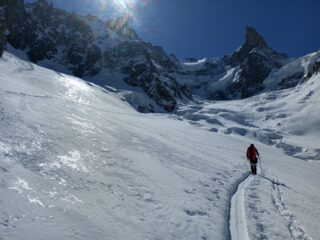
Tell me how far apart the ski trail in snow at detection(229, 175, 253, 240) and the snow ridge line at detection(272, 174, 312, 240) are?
1.41 metres

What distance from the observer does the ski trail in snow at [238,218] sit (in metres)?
9.90

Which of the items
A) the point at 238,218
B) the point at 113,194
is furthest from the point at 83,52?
the point at 238,218

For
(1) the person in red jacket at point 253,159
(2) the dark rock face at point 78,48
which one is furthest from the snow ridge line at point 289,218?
(2) the dark rock face at point 78,48

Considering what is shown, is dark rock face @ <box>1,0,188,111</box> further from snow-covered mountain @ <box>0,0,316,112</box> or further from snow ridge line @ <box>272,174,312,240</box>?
snow ridge line @ <box>272,174,312,240</box>

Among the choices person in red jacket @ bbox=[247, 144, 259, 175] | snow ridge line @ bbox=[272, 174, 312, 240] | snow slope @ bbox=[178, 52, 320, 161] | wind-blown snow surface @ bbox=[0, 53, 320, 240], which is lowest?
wind-blown snow surface @ bbox=[0, 53, 320, 240]

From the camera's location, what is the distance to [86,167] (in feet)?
43.7

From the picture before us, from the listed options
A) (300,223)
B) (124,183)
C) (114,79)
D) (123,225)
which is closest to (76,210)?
(123,225)

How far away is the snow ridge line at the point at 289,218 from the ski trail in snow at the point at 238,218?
4.62 feet

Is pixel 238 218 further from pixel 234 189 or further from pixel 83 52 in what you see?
pixel 83 52

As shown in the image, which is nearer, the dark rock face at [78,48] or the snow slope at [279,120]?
the snow slope at [279,120]

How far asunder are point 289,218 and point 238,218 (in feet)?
6.62

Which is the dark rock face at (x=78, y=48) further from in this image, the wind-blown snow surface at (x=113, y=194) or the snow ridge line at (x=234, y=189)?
the wind-blown snow surface at (x=113, y=194)

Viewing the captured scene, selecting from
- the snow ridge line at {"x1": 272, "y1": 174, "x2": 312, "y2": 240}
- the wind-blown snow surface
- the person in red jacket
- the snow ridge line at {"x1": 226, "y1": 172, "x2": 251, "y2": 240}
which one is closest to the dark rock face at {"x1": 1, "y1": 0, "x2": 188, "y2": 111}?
the person in red jacket

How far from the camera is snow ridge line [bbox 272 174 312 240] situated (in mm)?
10300
